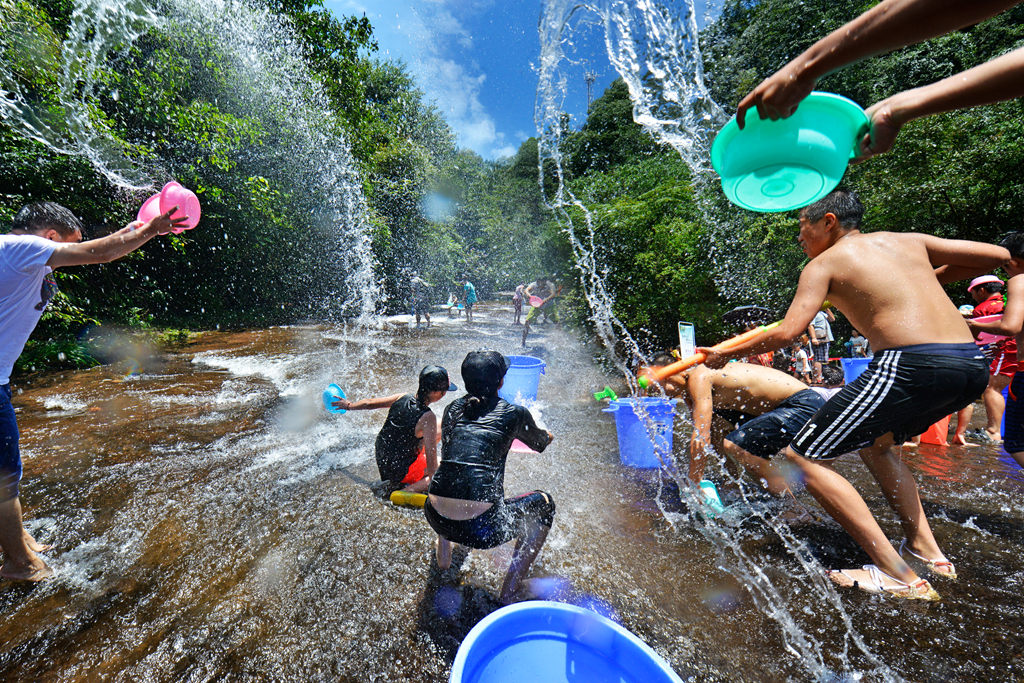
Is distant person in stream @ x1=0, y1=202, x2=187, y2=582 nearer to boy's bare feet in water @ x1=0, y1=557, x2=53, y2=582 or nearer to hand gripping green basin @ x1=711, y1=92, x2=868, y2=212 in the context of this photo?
boy's bare feet in water @ x1=0, y1=557, x2=53, y2=582

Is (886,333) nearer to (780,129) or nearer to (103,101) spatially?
(780,129)

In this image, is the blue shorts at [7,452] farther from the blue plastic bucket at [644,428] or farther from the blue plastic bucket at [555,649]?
the blue plastic bucket at [644,428]

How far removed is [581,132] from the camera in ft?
84.0

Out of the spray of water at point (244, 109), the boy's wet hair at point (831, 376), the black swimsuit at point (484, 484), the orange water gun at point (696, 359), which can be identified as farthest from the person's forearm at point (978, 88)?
the spray of water at point (244, 109)

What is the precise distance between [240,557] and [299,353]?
24.4ft

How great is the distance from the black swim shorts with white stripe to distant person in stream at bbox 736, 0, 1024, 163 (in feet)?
3.92

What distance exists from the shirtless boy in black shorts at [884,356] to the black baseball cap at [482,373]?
1128 mm

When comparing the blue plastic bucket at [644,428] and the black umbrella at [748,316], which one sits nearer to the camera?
the blue plastic bucket at [644,428]

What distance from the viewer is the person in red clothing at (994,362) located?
3996mm

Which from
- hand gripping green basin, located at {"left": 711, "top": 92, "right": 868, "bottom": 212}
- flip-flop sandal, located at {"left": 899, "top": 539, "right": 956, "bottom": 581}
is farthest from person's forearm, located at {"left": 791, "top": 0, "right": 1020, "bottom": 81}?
flip-flop sandal, located at {"left": 899, "top": 539, "right": 956, "bottom": 581}

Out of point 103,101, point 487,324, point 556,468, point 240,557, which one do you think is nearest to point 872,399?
point 556,468

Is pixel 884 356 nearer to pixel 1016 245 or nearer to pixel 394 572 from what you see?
pixel 1016 245

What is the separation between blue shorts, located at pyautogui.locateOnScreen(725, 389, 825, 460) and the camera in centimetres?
255

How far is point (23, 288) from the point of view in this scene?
2.16 metres
